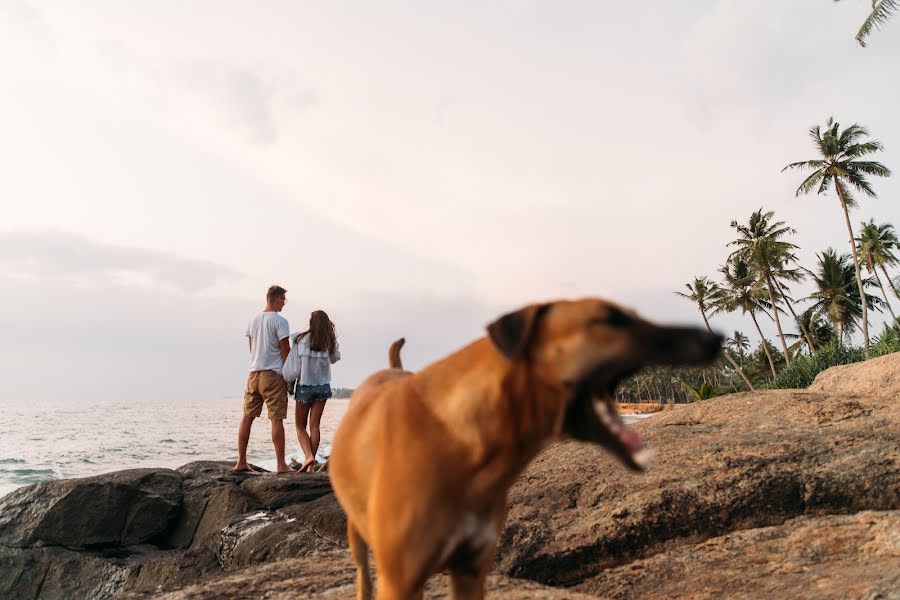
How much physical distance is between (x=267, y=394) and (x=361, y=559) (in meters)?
6.13

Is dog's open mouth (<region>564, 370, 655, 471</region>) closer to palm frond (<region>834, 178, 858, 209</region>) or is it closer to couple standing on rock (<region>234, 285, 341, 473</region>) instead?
couple standing on rock (<region>234, 285, 341, 473</region>)

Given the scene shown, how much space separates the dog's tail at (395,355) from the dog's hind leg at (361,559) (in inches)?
33.7

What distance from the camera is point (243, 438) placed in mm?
9047

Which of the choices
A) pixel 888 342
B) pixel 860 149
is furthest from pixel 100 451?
pixel 860 149

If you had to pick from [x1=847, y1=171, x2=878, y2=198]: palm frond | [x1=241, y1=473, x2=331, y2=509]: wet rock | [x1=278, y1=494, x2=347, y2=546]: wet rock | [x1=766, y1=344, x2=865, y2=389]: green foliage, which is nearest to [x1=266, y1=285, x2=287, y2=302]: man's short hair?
[x1=241, y1=473, x2=331, y2=509]: wet rock

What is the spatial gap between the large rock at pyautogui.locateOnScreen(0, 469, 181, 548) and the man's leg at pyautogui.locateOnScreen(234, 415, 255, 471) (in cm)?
102

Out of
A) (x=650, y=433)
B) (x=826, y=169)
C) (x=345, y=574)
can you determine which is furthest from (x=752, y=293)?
(x=345, y=574)

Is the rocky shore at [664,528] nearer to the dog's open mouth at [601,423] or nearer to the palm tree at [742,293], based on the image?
the dog's open mouth at [601,423]

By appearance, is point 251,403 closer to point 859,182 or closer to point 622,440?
point 622,440

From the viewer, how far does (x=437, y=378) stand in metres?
2.05

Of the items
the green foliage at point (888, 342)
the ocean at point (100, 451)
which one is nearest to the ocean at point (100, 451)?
the ocean at point (100, 451)

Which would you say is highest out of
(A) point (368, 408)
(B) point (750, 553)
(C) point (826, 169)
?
(C) point (826, 169)

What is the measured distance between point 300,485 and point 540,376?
7.09 m

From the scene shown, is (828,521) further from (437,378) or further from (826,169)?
(826,169)
